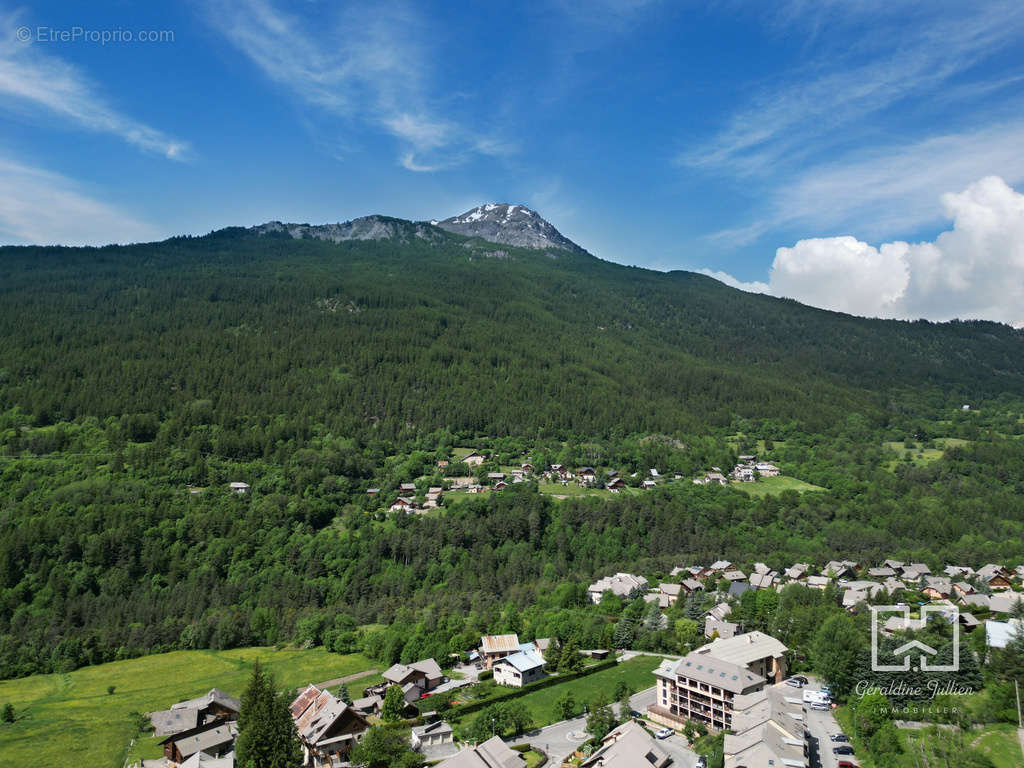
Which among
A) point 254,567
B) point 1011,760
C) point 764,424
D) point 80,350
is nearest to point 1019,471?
point 764,424

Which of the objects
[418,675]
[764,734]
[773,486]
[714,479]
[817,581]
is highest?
[714,479]

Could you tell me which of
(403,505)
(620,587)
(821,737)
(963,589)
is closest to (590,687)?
(821,737)

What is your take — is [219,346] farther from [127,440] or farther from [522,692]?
[522,692]

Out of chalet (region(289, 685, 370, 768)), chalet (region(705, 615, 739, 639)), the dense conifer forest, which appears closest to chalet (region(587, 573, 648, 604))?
the dense conifer forest

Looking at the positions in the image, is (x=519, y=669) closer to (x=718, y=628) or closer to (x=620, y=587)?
(x=718, y=628)

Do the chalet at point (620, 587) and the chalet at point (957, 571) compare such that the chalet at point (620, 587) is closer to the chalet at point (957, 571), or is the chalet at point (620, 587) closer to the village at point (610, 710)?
the village at point (610, 710)

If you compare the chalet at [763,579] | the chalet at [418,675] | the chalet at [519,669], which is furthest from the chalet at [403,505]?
the chalet at [763,579]
